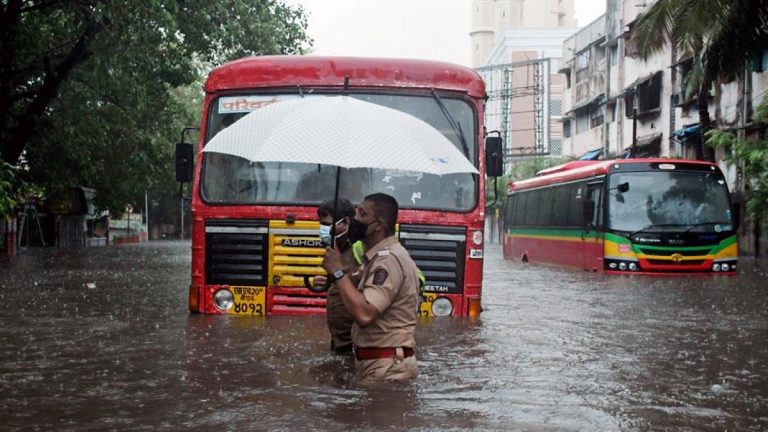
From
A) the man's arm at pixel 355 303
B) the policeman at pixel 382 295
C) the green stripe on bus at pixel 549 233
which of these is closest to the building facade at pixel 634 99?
the green stripe on bus at pixel 549 233

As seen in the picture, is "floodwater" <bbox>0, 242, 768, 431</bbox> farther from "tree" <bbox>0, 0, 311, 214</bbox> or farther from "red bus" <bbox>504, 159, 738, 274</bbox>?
"tree" <bbox>0, 0, 311, 214</bbox>

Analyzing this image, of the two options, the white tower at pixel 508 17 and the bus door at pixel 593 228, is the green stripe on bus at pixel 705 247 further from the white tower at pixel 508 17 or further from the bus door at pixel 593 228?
the white tower at pixel 508 17

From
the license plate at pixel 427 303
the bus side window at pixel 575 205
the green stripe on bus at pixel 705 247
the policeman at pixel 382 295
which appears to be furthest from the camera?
the bus side window at pixel 575 205

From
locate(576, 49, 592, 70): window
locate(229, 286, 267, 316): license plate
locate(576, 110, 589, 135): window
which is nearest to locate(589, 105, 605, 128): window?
locate(576, 110, 589, 135): window

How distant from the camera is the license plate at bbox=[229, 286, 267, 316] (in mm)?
10461

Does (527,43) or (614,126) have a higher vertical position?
(527,43)

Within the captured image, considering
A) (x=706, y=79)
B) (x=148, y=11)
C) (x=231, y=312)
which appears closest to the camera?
(x=231, y=312)

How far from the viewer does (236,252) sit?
10.5 metres

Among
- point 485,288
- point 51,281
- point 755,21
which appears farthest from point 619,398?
point 755,21

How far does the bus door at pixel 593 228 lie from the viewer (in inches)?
846

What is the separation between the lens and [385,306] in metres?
6.36

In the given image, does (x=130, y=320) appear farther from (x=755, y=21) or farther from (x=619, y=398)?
(x=755, y=21)

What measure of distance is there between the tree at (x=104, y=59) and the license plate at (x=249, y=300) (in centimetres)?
897

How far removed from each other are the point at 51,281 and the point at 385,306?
47.0 feet
